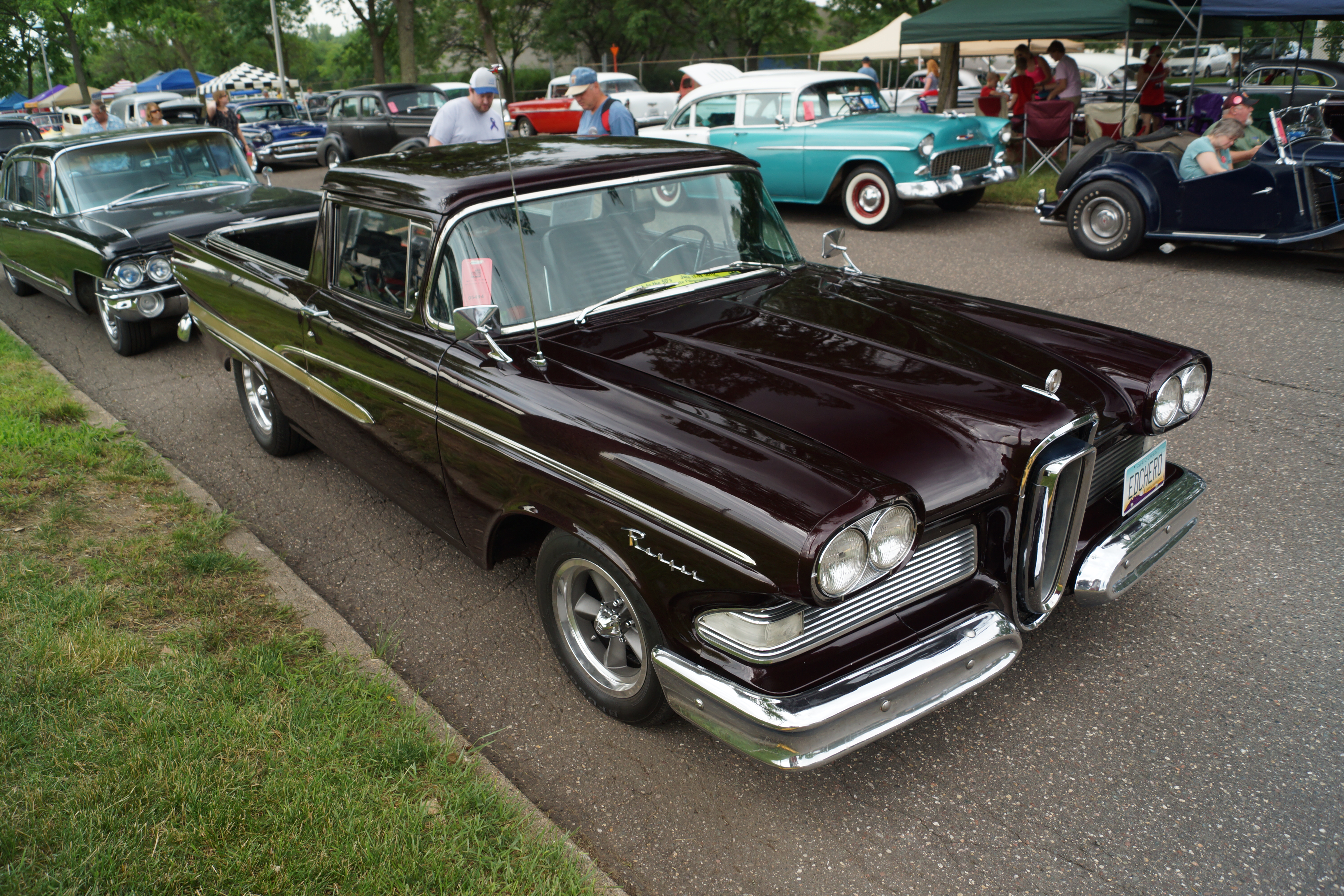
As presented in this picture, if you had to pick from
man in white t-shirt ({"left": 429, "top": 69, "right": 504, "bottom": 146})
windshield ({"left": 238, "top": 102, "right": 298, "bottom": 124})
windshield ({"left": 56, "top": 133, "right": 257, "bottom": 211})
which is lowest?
windshield ({"left": 56, "top": 133, "right": 257, "bottom": 211})

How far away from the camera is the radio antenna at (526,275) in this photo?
297cm

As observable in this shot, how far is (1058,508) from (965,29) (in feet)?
38.2

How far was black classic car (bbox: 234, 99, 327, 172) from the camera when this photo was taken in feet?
64.7

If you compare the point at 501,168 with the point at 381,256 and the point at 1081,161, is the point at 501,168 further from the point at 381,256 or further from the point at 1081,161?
the point at 1081,161

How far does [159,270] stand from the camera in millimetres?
6961

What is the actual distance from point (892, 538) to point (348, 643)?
6.94 feet

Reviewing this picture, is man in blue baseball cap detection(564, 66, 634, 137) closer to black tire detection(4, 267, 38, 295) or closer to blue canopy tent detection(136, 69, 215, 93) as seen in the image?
black tire detection(4, 267, 38, 295)

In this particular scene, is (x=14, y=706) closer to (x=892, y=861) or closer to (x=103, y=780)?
(x=103, y=780)

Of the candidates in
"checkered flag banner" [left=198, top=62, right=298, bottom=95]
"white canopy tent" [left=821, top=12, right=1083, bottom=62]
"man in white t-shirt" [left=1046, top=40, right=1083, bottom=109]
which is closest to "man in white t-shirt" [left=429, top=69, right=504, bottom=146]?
"man in white t-shirt" [left=1046, top=40, right=1083, bottom=109]

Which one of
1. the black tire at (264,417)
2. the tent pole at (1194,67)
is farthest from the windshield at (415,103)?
the black tire at (264,417)

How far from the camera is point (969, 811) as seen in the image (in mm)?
2592

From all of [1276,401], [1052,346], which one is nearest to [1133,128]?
[1276,401]

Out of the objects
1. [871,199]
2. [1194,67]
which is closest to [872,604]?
[871,199]

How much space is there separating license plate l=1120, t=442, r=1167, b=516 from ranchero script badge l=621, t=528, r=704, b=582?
1.61 metres
